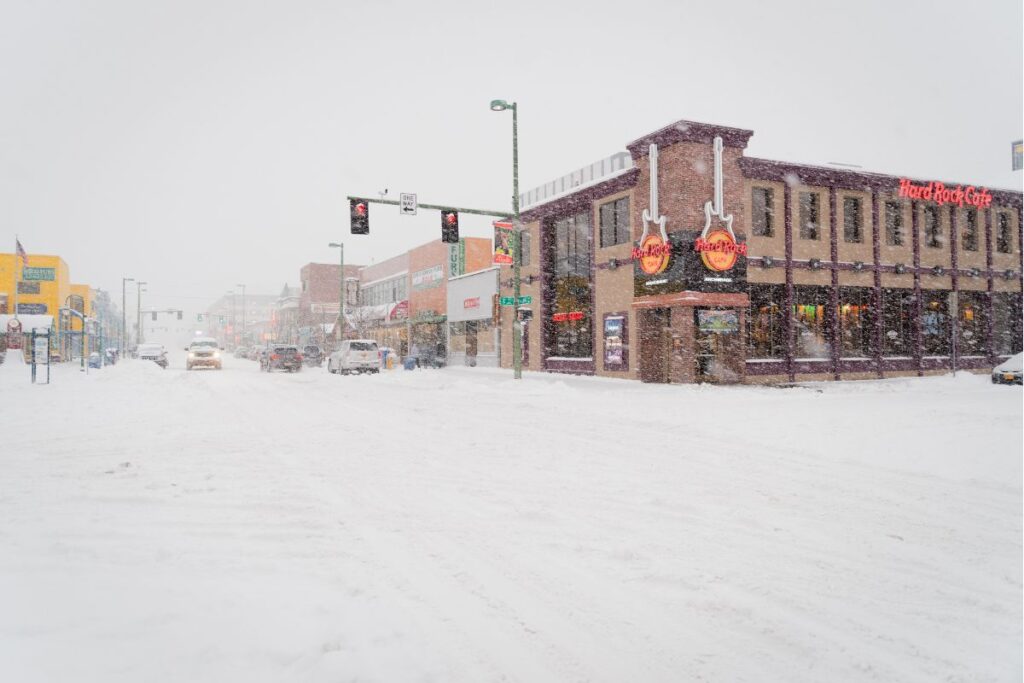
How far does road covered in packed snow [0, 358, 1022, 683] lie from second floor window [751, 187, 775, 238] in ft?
51.8

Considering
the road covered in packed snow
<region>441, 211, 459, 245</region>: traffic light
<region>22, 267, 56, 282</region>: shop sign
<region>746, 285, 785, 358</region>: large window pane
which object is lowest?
the road covered in packed snow

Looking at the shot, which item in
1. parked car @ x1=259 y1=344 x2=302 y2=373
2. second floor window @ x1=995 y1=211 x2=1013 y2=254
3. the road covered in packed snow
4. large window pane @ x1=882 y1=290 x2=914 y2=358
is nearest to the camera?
the road covered in packed snow

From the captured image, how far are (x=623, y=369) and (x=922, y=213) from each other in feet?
50.5

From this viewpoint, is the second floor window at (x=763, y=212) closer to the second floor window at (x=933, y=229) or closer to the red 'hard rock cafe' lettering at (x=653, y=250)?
the red 'hard rock cafe' lettering at (x=653, y=250)

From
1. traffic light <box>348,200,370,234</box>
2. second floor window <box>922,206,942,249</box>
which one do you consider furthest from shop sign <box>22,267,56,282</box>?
second floor window <box>922,206,942,249</box>

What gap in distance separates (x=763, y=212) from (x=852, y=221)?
4.93 m

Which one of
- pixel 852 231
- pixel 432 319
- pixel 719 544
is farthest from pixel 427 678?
pixel 432 319

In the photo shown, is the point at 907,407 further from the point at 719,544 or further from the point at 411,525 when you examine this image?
the point at 411,525

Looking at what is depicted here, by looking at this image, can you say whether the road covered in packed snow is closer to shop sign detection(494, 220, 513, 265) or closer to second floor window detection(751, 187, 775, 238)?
shop sign detection(494, 220, 513, 265)

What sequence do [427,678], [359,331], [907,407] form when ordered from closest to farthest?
[427,678] → [907,407] → [359,331]

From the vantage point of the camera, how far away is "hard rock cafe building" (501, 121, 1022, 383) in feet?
76.4

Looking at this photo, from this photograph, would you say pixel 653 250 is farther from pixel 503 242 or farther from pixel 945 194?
pixel 945 194

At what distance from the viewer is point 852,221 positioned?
26.9m

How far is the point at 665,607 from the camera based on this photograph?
12.5 feet
